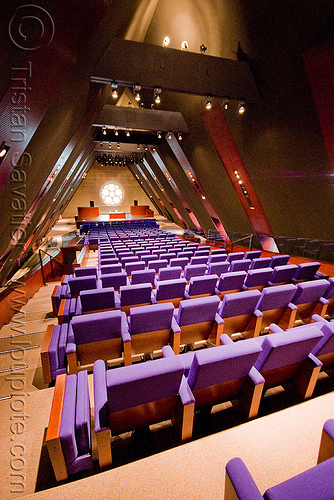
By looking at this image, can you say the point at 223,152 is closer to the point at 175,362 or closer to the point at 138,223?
the point at 175,362

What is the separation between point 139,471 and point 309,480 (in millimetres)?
1262

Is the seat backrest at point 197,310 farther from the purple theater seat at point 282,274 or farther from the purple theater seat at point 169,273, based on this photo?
the purple theater seat at point 282,274

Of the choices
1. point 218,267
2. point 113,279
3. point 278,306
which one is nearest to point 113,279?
point 113,279

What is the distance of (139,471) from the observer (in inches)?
64.6

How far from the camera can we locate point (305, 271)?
16.0ft

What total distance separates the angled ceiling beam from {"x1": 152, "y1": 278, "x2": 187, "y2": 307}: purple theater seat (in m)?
5.69

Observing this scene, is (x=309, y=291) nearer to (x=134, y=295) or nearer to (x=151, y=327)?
(x=151, y=327)

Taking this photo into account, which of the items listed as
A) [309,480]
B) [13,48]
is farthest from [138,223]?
[309,480]

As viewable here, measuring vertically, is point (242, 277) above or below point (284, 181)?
below

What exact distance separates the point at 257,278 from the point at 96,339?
3318mm

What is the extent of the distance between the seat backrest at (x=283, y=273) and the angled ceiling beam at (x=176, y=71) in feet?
17.5

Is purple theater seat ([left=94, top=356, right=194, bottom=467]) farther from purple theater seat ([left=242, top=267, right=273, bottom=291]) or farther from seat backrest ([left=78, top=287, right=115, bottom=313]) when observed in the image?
purple theater seat ([left=242, top=267, right=273, bottom=291])

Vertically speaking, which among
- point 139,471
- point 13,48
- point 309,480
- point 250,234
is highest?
point 13,48

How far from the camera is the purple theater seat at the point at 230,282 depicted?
13.9ft
